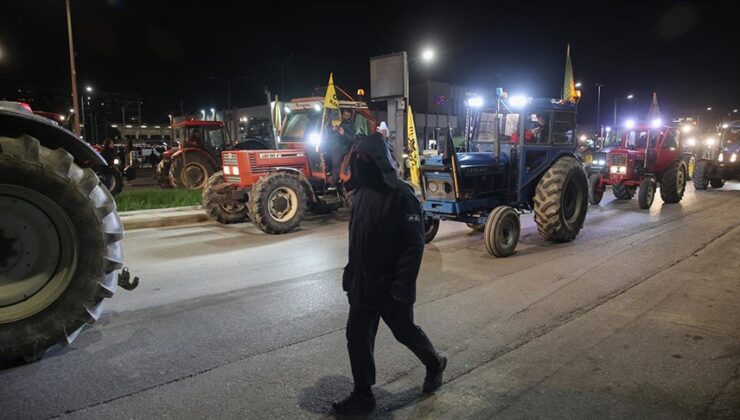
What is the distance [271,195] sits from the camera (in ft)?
33.5

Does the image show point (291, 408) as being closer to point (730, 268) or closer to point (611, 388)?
point (611, 388)

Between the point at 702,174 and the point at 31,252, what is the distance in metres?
21.8

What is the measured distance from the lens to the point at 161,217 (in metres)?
11.7

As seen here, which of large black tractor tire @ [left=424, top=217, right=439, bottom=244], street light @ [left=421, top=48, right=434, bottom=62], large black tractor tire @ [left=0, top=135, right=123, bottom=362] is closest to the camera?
large black tractor tire @ [left=0, top=135, right=123, bottom=362]

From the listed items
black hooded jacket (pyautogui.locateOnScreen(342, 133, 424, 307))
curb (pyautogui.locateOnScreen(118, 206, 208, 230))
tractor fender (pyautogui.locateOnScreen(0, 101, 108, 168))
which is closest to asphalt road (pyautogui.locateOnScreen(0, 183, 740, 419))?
black hooded jacket (pyautogui.locateOnScreen(342, 133, 424, 307))

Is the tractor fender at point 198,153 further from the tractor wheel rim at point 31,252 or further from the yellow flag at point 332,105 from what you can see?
the tractor wheel rim at point 31,252

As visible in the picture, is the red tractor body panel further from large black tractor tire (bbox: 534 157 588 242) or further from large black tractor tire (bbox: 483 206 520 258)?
large black tractor tire (bbox: 534 157 588 242)

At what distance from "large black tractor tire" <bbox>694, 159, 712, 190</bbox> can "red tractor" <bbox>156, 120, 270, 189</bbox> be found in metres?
17.2

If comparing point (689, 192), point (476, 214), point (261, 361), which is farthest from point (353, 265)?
point (689, 192)

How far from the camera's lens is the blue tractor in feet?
27.5

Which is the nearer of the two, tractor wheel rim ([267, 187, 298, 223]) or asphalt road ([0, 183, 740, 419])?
asphalt road ([0, 183, 740, 419])

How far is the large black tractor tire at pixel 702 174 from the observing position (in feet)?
63.9

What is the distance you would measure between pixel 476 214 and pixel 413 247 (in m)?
5.64

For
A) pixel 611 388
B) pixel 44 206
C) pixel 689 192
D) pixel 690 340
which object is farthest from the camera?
pixel 689 192
